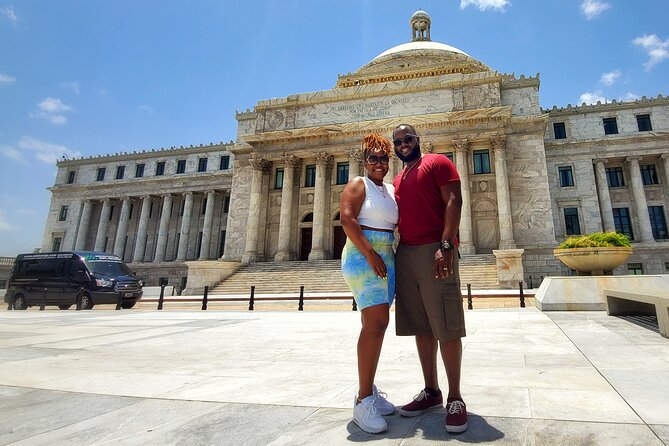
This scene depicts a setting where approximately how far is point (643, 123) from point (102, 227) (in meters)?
59.2

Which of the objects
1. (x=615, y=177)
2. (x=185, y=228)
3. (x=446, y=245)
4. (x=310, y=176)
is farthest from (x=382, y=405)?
(x=185, y=228)

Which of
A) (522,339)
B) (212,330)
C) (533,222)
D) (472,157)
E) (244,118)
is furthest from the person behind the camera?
(244,118)

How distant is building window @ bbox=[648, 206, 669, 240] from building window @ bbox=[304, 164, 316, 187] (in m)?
29.7

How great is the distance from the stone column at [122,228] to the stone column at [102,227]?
180 cm

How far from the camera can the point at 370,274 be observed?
2.65 meters

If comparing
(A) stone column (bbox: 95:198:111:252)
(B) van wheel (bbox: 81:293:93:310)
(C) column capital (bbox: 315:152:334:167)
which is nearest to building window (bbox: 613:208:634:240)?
(C) column capital (bbox: 315:152:334:167)

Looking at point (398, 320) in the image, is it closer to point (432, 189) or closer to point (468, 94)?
point (432, 189)

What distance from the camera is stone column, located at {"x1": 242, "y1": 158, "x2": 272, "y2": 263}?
31047mm

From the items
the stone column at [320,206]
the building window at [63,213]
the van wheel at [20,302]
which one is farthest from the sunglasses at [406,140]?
the building window at [63,213]

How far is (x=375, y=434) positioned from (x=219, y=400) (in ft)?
4.34

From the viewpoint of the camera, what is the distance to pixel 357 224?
2680 mm

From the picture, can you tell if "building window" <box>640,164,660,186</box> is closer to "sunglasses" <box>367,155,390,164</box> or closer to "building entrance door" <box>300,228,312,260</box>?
"building entrance door" <box>300,228,312,260</box>

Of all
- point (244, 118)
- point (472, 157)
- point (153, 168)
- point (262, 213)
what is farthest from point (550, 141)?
point (153, 168)

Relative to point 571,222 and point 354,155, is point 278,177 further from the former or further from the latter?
point 571,222
